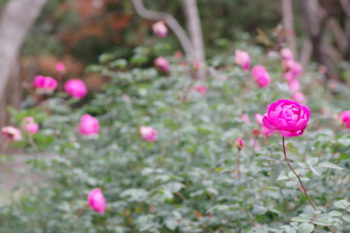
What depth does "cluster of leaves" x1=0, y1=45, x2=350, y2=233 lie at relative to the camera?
4.97 ft

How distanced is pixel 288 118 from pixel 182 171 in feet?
3.35

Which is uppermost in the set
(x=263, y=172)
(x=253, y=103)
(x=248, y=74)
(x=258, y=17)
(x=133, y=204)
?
(x=258, y=17)

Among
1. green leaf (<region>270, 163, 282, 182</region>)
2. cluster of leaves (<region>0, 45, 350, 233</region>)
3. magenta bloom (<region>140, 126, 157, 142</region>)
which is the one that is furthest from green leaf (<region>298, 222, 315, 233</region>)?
magenta bloom (<region>140, 126, 157, 142</region>)

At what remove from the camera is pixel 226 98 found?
342 cm

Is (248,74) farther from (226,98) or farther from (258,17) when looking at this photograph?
(258,17)

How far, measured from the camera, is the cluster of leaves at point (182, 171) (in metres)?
1.52

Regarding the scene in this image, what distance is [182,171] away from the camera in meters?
2.04

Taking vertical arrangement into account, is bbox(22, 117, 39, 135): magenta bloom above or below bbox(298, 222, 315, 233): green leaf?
above

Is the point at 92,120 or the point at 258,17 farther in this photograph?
the point at 258,17

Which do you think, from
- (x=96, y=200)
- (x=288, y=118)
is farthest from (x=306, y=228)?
(x=96, y=200)

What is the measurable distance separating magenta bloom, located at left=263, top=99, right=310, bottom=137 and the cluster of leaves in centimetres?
10

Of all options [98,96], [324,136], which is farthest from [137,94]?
[324,136]

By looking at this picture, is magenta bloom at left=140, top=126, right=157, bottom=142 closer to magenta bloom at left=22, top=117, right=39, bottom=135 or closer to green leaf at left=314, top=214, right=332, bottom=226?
magenta bloom at left=22, top=117, right=39, bottom=135

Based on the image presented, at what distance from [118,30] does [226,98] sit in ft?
36.5
